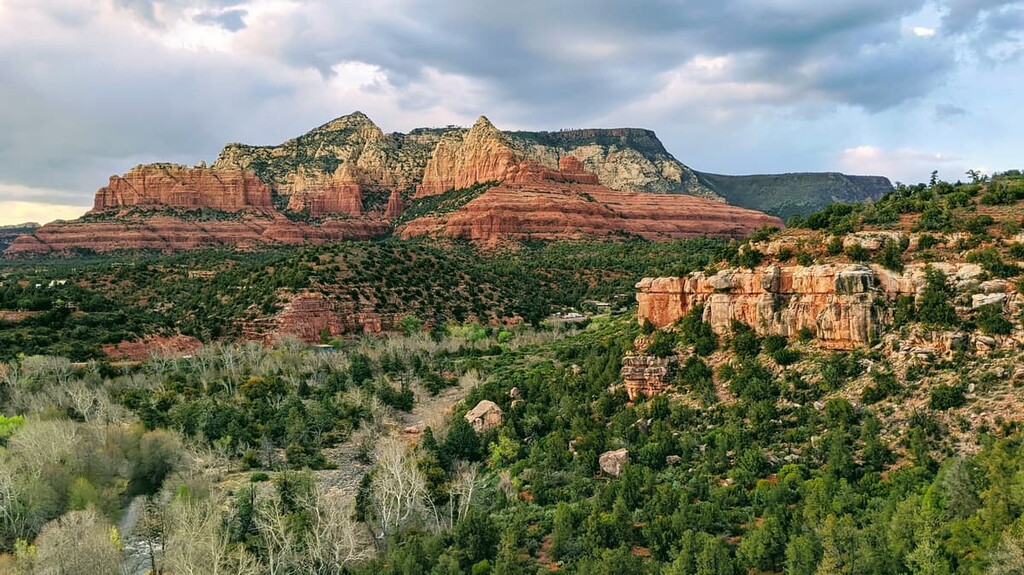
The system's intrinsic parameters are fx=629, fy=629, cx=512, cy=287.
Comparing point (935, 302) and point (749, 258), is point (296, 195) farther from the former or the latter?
point (935, 302)

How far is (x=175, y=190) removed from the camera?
168 meters

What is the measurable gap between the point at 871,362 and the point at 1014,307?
208 inches

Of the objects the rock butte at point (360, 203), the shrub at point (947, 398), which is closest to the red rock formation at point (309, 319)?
the shrub at point (947, 398)

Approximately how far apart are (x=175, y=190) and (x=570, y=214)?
108081 mm

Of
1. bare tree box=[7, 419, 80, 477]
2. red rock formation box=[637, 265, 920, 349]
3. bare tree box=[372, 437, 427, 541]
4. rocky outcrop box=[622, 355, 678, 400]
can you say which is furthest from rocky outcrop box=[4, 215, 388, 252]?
rocky outcrop box=[622, 355, 678, 400]

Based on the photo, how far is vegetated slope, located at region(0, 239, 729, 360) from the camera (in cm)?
5984

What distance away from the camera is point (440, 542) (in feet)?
76.4

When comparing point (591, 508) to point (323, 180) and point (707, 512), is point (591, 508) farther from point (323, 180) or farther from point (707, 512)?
point (323, 180)

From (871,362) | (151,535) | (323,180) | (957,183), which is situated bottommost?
(151,535)

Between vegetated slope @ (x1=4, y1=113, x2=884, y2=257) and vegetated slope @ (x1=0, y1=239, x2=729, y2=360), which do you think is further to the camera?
vegetated slope @ (x1=4, y1=113, x2=884, y2=257)

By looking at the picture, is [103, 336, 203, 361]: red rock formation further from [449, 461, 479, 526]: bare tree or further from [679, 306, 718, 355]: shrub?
[679, 306, 718, 355]: shrub

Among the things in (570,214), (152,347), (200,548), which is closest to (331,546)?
(200,548)

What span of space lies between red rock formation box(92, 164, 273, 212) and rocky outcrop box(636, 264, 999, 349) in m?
160

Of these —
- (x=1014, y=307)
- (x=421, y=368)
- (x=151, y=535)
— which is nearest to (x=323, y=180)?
(x=421, y=368)
